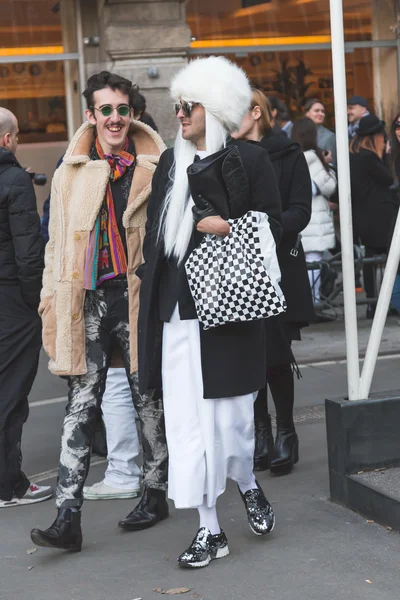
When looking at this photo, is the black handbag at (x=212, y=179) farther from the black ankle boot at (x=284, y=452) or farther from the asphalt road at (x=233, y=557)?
the black ankle boot at (x=284, y=452)

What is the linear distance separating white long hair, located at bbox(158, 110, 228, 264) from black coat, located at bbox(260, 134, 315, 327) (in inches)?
48.4

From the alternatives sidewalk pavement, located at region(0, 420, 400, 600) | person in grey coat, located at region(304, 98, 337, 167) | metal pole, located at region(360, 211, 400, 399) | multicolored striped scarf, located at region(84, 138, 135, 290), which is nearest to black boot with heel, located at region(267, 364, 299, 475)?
sidewalk pavement, located at region(0, 420, 400, 600)

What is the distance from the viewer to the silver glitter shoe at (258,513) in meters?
4.50

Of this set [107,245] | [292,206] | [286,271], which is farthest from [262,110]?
[107,245]

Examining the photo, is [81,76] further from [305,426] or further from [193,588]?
[193,588]

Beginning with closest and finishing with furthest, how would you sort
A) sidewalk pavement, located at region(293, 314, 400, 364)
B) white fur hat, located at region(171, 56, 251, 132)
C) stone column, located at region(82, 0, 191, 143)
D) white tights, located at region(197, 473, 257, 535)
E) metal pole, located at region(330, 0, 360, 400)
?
white fur hat, located at region(171, 56, 251, 132) < white tights, located at region(197, 473, 257, 535) < metal pole, located at region(330, 0, 360, 400) < sidewalk pavement, located at region(293, 314, 400, 364) < stone column, located at region(82, 0, 191, 143)

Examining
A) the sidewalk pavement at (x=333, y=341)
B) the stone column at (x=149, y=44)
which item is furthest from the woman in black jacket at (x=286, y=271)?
the stone column at (x=149, y=44)

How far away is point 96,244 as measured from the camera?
4777 mm

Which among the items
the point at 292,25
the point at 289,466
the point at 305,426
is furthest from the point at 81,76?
the point at 289,466

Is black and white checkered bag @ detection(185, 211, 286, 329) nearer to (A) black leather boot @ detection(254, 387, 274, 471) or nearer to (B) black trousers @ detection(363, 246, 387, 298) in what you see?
(A) black leather boot @ detection(254, 387, 274, 471)

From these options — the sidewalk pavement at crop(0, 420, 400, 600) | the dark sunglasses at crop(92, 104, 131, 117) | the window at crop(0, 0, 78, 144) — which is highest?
the window at crop(0, 0, 78, 144)

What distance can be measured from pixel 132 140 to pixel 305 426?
226 cm

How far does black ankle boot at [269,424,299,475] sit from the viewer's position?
5.48 m

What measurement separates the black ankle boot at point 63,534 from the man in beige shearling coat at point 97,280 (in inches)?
2.0
